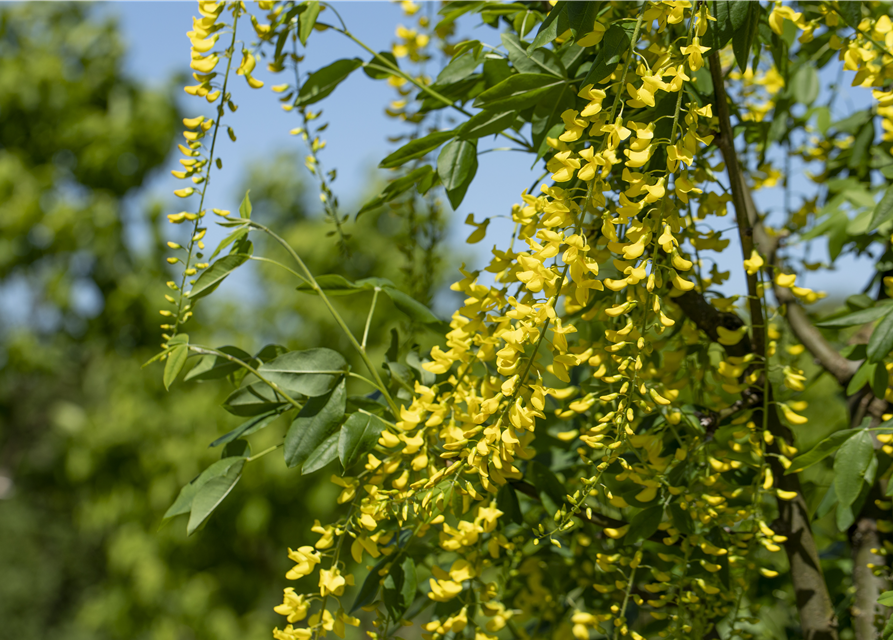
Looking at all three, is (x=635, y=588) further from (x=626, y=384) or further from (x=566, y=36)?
(x=566, y=36)

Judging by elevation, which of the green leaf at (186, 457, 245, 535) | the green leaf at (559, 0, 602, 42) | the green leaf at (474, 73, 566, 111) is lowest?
the green leaf at (186, 457, 245, 535)

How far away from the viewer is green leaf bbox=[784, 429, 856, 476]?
1.82ft

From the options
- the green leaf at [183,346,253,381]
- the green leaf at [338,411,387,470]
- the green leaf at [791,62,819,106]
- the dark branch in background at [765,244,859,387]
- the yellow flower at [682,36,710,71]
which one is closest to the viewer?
the yellow flower at [682,36,710,71]

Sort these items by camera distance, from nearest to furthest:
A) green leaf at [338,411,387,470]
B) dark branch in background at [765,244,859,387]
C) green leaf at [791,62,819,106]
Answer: green leaf at [338,411,387,470] → dark branch in background at [765,244,859,387] → green leaf at [791,62,819,106]

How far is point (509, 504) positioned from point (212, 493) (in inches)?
10.5

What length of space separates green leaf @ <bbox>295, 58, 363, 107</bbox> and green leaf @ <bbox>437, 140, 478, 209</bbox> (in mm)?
189

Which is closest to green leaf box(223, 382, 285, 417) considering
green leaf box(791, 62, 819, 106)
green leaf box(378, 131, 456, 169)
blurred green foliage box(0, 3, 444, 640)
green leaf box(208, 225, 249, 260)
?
green leaf box(208, 225, 249, 260)

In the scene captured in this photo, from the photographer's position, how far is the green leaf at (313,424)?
53 centimetres

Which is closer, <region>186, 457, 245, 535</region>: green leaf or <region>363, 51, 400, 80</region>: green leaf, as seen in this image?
<region>186, 457, 245, 535</region>: green leaf

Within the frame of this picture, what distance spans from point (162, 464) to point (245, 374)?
6427mm

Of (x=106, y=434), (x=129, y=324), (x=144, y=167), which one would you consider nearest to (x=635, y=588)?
(x=106, y=434)

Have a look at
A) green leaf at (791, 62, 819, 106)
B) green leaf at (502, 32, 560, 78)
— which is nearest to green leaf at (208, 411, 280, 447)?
green leaf at (502, 32, 560, 78)

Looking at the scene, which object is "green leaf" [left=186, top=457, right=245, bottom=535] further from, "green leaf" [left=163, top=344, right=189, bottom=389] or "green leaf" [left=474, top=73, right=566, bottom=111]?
"green leaf" [left=474, top=73, right=566, bottom=111]

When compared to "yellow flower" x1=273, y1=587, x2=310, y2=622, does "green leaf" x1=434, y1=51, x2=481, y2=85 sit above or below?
above
